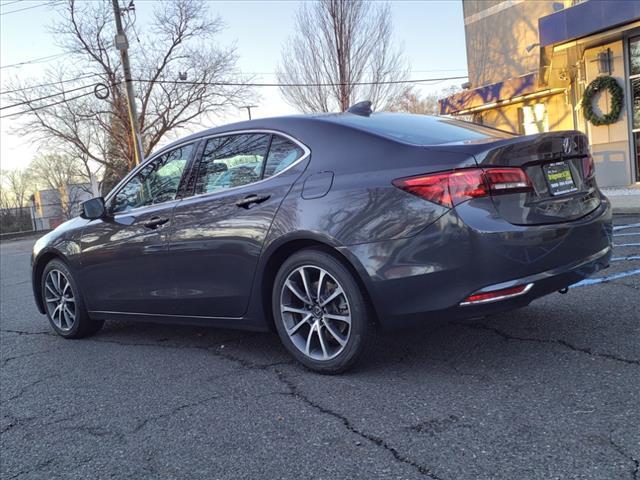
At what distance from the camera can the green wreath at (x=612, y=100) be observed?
14552 mm

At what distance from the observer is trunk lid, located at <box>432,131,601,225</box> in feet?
10.2

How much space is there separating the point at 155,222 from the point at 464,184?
236 centimetres

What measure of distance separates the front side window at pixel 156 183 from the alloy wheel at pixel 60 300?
3.25ft

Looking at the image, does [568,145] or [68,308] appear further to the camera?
[68,308]

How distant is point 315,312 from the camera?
3.55 meters

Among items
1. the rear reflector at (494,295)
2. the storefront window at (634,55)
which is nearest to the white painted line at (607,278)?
the rear reflector at (494,295)

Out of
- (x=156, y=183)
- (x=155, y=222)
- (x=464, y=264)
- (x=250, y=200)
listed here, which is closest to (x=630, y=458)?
(x=464, y=264)

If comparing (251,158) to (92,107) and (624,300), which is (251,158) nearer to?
(624,300)

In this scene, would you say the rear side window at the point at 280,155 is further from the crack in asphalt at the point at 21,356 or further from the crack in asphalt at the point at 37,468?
the crack in asphalt at the point at 21,356

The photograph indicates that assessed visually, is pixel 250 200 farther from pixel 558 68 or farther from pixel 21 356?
pixel 558 68

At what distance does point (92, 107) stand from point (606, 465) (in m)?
38.8

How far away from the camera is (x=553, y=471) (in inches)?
89.2

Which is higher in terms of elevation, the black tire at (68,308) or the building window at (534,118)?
the building window at (534,118)

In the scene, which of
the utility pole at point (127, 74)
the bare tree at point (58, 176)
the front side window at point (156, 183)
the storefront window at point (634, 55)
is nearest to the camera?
the front side window at point (156, 183)
